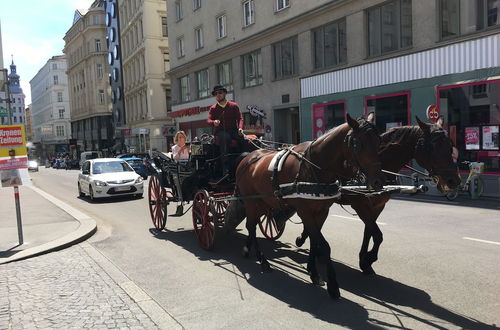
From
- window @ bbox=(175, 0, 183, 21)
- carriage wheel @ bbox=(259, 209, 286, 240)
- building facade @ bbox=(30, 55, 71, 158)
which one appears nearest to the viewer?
carriage wheel @ bbox=(259, 209, 286, 240)

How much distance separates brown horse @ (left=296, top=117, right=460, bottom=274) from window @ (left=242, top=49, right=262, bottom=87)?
71.1ft

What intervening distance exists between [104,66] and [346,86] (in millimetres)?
57285

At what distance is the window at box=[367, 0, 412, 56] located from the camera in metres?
17.9

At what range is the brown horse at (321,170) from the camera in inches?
178

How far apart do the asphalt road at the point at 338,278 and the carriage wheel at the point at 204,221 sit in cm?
18

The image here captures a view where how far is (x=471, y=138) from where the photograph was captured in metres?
15.3

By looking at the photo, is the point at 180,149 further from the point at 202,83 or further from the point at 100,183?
the point at 202,83

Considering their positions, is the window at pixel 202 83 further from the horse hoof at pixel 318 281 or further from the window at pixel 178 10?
the horse hoof at pixel 318 281

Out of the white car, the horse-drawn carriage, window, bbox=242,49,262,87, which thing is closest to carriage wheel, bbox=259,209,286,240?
the horse-drawn carriage

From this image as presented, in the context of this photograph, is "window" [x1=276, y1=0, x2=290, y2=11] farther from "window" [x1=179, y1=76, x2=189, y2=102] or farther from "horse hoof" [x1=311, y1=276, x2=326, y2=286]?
"horse hoof" [x1=311, y1=276, x2=326, y2=286]

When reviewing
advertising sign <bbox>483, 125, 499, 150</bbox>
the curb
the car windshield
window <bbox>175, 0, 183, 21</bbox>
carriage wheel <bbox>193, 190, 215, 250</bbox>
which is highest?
window <bbox>175, 0, 183, 21</bbox>

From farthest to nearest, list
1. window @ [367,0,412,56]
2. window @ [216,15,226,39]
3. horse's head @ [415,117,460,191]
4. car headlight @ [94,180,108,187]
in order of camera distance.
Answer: window @ [216,15,226,39], window @ [367,0,412,56], car headlight @ [94,180,108,187], horse's head @ [415,117,460,191]

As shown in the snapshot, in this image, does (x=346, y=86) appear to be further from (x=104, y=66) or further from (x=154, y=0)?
(x=104, y=66)

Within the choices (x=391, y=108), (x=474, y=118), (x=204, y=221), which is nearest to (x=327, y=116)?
(x=391, y=108)
